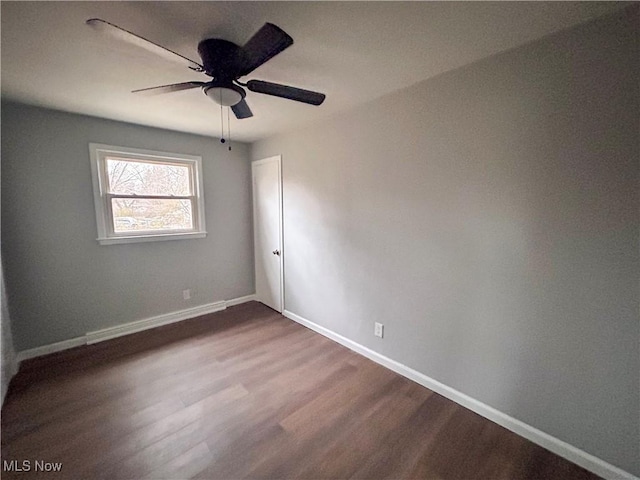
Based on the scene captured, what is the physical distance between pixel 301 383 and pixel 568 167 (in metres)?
2.29

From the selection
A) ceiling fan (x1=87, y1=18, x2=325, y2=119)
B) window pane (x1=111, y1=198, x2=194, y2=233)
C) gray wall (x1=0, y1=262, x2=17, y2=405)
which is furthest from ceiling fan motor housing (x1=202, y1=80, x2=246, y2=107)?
gray wall (x1=0, y1=262, x2=17, y2=405)

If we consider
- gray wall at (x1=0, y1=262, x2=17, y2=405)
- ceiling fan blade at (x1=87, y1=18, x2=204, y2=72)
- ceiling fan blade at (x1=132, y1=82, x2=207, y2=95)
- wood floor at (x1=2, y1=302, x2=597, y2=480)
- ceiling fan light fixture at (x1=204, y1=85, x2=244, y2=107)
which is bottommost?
wood floor at (x1=2, y1=302, x2=597, y2=480)

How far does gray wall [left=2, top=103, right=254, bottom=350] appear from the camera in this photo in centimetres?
239

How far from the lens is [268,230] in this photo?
12.1ft

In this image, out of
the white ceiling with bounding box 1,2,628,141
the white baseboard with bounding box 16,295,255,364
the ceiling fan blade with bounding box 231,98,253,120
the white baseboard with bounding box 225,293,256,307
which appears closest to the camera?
the white ceiling with bounding box 1,2,628,141

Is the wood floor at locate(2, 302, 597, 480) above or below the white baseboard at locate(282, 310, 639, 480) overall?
below

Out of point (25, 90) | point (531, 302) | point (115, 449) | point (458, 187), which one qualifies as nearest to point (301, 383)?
point (115, 449)

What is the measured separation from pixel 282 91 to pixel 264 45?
0.31 metres

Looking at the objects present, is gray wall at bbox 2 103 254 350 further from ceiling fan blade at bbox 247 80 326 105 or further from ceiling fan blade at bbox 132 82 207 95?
ceiling fan blade at bbox 247 80 326 105

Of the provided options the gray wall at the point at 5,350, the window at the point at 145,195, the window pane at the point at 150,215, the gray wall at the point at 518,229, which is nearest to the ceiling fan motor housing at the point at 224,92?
the gray wall at the point at 518,229

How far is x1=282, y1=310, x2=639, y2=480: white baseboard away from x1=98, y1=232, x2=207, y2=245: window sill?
2.35m

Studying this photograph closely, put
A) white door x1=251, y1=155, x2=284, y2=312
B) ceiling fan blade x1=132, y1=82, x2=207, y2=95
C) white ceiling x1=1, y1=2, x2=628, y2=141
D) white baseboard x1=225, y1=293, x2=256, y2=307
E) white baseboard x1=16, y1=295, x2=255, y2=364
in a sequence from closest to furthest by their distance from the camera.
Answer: white ceiling x1=1, y1=2, x2=628, y2=141, ceiling fan blade x1=132, y1=82, x2=207, y2=95, white baseboard x1=16, y1=295, x2=255, y2=364, white door x1=251, y1=155, x2=284, y2=312, white baseboard x1=225, y1=293, x2=256, y2=307

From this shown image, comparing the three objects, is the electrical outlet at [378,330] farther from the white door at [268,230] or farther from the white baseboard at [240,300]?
the white baseboard at [240,300]

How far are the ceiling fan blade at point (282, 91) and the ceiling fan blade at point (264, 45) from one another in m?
0.09
